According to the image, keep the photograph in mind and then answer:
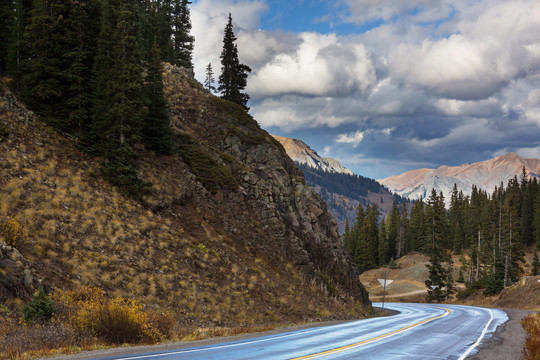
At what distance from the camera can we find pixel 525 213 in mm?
108188

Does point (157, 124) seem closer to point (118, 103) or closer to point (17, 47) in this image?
point (118, 103)

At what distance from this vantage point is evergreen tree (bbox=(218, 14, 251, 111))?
4978 centimetres

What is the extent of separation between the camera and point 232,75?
49.9m

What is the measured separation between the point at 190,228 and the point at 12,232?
1083 centimetres

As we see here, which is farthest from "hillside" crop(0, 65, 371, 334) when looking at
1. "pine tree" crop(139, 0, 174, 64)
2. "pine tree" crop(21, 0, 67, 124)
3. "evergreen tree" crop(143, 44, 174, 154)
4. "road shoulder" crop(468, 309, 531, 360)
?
"pine tree" crop(139, 0, 174, 64)

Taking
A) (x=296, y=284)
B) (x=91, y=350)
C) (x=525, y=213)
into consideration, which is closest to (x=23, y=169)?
(x=91, y=350)

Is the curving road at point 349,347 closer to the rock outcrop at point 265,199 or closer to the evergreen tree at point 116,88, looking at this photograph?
the rock outcrop at point 265,199

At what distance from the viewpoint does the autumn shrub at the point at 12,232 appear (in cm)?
1448

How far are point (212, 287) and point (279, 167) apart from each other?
1633 cm

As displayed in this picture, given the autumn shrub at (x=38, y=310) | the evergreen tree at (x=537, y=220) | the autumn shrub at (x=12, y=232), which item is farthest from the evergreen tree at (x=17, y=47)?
the evergreen tree at (x=537, y=220)

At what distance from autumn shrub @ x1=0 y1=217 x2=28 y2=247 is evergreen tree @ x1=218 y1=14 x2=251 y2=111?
3636 cm

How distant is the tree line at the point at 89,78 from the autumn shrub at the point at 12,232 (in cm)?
852

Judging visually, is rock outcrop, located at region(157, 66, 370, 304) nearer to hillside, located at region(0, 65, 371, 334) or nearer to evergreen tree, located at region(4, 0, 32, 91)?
hillside, located at region(0, 65, 371, 334)

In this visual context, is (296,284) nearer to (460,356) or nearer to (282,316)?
(282,316)
